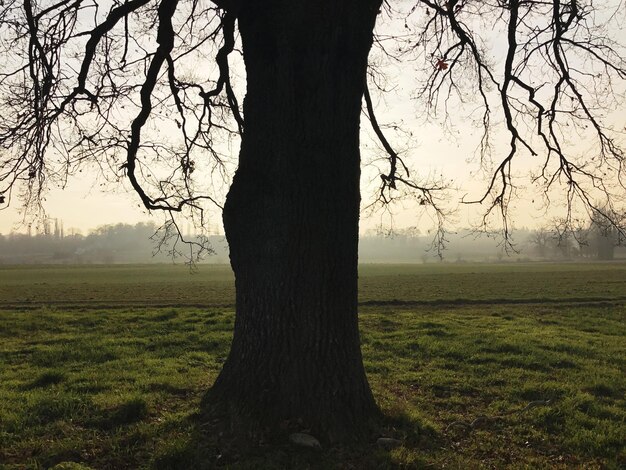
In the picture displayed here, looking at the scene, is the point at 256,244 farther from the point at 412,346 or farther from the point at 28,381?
the point at 412,346

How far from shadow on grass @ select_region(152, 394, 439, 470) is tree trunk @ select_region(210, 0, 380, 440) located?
0.17 m

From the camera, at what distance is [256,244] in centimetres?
489

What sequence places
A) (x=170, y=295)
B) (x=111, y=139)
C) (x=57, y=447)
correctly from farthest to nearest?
(x=170, y=295) < (x=111, y=139) < (x=57, y=447)

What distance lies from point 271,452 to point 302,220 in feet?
6.74

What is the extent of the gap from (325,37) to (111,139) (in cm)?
369

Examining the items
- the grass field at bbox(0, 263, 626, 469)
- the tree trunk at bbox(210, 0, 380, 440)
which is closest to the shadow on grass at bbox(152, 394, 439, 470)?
the grass field at bbox(0, 263, 626, 469)

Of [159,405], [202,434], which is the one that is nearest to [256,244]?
[202,434]

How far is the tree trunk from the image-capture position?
4.65 metres

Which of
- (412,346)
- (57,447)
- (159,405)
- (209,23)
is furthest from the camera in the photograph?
(412,346)

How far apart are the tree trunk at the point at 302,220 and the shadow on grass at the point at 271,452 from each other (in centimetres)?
17

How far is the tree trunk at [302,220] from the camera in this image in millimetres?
4652

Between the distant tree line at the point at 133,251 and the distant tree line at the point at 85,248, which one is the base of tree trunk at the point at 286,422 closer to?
the distant tree line at the point at 133,251

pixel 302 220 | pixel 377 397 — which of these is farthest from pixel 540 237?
pixel 302 220

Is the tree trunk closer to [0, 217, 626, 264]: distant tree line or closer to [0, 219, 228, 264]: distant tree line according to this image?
[0, 217, 626, 264]: distant tree line
